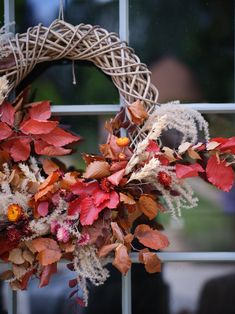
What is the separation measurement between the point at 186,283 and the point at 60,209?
417mm

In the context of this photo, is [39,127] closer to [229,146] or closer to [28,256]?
[28,256]

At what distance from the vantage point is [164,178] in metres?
1.06

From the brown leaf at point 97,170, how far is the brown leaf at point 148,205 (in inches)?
3.7

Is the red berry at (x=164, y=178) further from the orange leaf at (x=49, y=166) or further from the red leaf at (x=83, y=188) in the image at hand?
the orange leaf at (x=49, y=166)

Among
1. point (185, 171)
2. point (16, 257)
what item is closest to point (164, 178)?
point (185, 171)

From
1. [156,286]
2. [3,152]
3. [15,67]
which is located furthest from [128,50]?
[156,286]

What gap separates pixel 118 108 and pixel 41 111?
0.20 m

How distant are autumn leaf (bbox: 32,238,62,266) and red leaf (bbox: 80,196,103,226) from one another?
3.4 inches

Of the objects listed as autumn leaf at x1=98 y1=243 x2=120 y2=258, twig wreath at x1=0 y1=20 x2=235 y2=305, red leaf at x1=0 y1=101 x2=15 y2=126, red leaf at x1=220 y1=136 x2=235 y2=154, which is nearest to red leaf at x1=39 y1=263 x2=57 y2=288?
twig wreath at x1=0 y1=20 x2=235 y2=305

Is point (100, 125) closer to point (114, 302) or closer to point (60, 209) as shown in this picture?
point (60, 209)

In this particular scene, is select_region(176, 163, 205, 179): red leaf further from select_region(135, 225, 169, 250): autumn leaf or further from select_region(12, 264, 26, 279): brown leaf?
select_region(12, 264, 26, 279): brown leaf

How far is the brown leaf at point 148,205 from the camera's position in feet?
3.51

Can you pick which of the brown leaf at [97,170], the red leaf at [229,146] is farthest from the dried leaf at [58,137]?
the red leaf at [229,146]

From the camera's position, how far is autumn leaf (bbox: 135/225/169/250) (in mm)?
1066
